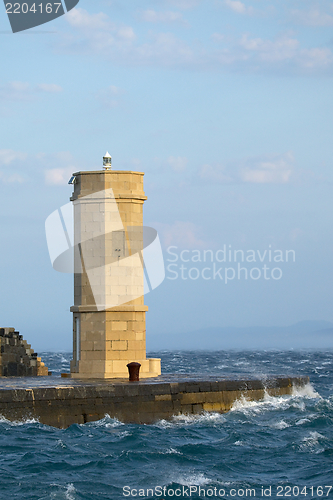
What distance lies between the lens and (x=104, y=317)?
21641 mm

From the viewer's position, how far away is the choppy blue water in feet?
40.5

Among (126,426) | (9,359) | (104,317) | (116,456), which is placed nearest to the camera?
(116,456)

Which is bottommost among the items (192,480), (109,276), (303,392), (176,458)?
(192,480)

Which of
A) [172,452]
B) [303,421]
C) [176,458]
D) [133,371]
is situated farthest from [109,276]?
[176,458]

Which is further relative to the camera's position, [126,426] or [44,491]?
[126,426]

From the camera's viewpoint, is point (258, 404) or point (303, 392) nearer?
point (258, 404)

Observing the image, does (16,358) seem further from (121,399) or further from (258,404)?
(258,404)

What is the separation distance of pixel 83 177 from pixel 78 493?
11.7 meters

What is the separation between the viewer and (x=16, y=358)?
2595 centimetres

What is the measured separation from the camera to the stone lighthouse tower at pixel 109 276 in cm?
2164

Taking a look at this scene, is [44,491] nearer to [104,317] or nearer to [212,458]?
[212,458]

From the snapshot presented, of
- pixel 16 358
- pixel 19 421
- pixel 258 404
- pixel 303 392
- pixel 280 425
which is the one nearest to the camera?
pixel 19 421

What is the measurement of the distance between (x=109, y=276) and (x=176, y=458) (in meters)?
8.08

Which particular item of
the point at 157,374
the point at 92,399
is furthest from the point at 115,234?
the point at 92,399
